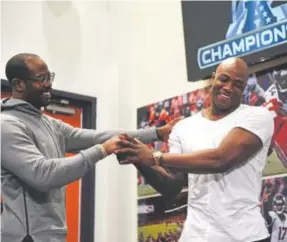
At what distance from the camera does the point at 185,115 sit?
3469 millimetres

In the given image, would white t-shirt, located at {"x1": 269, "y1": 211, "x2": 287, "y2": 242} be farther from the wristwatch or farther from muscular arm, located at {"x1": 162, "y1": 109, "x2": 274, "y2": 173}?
the wristwatch

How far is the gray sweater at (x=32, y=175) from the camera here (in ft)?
6.29

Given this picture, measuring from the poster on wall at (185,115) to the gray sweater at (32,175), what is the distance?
4.22 feet

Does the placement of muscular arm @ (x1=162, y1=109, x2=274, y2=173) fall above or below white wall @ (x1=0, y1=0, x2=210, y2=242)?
below

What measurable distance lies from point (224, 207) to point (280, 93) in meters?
1.22

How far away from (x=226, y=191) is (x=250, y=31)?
1415mm

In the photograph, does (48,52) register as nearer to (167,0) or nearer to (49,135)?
(167,0)

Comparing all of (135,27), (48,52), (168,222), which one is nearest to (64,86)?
(48,52)

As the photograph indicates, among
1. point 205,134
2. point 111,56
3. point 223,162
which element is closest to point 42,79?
point 205,134

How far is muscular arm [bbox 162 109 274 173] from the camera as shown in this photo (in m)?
1.94

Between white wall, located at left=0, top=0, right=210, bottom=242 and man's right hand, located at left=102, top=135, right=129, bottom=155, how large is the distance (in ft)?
4.74

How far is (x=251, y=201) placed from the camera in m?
1.93

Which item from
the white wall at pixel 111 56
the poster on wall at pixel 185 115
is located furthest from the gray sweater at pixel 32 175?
the white wall at pixel 111 56

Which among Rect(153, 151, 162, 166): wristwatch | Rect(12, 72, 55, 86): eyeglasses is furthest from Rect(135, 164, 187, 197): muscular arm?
Rect(12, 72, 55, 86): eyeglasses
